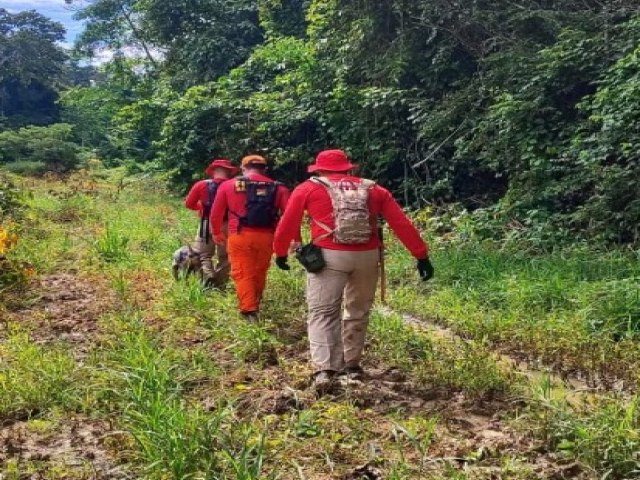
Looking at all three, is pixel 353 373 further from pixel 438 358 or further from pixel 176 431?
pixel 176 431

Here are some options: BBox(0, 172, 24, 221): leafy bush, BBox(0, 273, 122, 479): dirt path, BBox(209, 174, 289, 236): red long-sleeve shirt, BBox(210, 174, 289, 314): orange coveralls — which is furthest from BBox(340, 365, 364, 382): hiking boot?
BBox(0, 172, 24, 221): leafy bush

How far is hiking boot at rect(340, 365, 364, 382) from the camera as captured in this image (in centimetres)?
486

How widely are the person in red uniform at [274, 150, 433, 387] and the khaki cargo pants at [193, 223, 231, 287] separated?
276 centimetres

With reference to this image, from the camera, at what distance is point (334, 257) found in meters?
4.75

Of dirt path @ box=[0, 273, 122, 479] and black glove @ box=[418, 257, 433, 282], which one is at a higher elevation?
black glove @ box=[418, 257, 433, 282]

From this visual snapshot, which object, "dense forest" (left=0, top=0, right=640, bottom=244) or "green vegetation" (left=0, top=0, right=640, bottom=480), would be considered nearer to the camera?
"green vegetation" (left=0, top=0, right=640, bottom=480)

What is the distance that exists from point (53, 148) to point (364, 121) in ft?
61.8

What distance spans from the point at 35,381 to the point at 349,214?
2405 mm

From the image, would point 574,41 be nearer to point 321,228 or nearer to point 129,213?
point 321,228

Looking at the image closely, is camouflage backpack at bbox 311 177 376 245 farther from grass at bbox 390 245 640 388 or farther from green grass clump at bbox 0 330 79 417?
green grass clump at bbox 0 330 79 417

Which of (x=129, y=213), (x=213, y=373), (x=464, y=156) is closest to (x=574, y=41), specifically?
(x=464, y=156)

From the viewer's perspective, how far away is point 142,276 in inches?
335

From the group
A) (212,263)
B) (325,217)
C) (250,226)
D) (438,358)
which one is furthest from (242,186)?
(438,358)

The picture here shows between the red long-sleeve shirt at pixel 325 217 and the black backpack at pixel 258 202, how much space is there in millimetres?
1331
